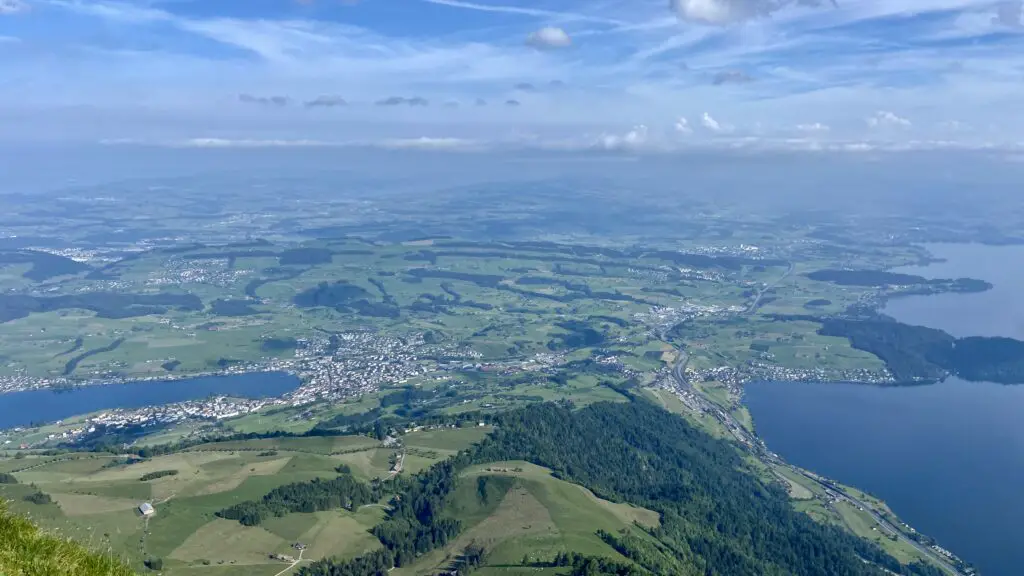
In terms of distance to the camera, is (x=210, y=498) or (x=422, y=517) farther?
(x=422, y=517)

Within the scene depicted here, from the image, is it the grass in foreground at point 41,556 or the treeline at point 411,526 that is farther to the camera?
the treeline at point 411,526

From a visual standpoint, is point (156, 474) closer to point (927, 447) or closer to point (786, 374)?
point (927, 447)

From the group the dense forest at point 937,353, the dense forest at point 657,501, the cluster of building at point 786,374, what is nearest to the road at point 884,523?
the dense forest at point 657,501

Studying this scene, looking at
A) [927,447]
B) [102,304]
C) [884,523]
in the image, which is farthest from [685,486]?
[102,304]

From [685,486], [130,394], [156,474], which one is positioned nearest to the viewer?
[156,474]

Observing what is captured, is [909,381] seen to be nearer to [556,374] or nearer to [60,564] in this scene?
[556,374]

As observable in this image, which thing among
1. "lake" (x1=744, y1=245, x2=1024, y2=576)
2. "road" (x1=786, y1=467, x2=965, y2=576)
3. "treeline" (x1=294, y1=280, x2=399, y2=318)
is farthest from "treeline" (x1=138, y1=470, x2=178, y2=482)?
"treeline" (x1=294, y1=280, x2=399, y2=318)

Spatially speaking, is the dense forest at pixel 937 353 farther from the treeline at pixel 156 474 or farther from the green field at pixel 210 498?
the treeline at pixel 156 474

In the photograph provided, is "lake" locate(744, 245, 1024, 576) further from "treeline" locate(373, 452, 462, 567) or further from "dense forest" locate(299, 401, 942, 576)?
"treeline" locate(373, 452, 462, 567)
